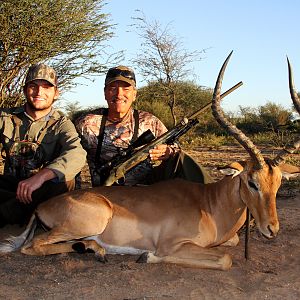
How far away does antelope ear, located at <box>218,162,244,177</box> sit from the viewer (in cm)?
484

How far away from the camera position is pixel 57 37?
Answer: 12.2 m

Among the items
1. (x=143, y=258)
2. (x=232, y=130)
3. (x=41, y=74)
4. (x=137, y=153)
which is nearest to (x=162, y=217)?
(x=143, y=258)

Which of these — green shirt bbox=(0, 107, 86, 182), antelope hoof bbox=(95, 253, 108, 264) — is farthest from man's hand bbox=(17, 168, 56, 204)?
antelope hoof bbox=(95, 253, 108, 264)

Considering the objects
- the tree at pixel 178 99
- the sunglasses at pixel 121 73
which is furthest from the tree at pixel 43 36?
the tree at pixel 178 99

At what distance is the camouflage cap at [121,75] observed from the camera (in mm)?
6863

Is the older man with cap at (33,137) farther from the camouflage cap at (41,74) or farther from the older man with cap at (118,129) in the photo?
the older man with cap at (118,129)

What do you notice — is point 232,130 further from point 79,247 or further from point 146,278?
point 79,247

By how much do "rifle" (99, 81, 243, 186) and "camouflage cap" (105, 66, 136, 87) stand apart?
0.87 meters

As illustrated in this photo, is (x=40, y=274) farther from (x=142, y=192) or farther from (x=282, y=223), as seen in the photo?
(x=282, y=223)

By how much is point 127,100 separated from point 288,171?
2.60 metres

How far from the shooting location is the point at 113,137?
6961 mm

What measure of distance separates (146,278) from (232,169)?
1297mm

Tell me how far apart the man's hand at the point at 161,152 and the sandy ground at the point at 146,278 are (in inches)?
64.2

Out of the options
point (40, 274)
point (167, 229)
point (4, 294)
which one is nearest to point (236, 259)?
point (167, 229)
